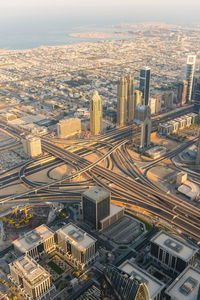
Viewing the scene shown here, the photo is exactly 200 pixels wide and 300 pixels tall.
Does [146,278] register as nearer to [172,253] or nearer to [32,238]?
[172,253]

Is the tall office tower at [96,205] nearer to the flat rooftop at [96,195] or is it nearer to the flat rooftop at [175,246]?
the flat rooftop at [96,195]

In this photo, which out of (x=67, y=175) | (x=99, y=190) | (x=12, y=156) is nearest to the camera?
(x=99, y=190)

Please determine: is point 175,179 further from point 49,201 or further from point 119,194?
point 49,201

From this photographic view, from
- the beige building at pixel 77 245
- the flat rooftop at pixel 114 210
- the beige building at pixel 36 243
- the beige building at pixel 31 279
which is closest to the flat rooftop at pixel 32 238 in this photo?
the beige building at pixel 36 243

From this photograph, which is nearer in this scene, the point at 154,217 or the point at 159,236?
the point at 159,236

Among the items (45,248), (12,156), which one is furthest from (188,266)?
(12,156)

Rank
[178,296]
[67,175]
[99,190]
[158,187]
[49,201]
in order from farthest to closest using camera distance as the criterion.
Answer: [67,175], [158,187], [49,201], [99,190], [178,296]

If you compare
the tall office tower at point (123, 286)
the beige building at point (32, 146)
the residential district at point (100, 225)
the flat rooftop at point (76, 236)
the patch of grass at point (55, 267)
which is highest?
the tall office tower at point (123, 286)
